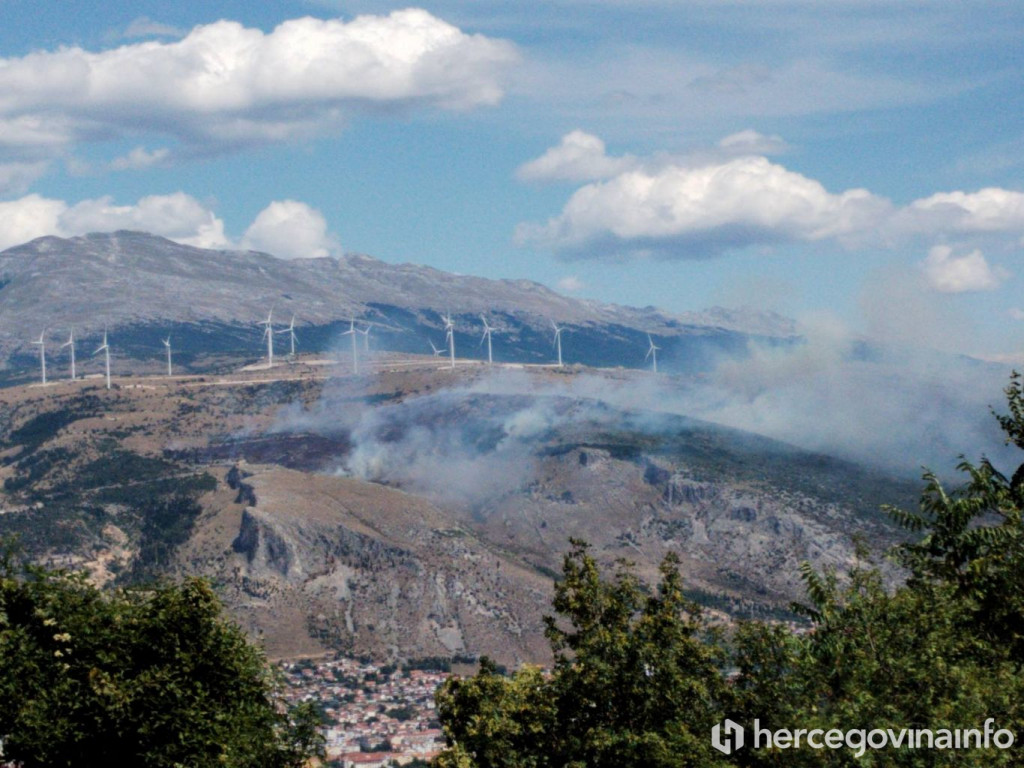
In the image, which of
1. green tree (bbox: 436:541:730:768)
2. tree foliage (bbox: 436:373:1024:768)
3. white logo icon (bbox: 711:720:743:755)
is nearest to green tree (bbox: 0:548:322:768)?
green tree (bbox: 436:541:730:768)

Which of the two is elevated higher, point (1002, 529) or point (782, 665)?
point (1002, 529)

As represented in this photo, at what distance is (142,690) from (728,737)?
17687 millimetres

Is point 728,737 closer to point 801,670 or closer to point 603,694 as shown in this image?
point 801,670

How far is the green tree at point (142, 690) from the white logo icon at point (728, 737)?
1289 centimetres

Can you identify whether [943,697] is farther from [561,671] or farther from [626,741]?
[561,671]

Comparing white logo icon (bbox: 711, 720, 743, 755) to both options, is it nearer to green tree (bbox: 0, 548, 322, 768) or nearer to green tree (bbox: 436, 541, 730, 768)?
green tree (bbox: 436, 541, 730, 768)

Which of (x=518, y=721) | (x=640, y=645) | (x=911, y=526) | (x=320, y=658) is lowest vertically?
(x=320, y=658)

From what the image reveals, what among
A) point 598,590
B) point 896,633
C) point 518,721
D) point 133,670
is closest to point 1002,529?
point 896,633

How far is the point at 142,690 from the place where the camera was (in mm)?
37000

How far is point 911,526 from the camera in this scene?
44.1m

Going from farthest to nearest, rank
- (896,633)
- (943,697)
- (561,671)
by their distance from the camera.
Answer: (561,671) → (896,633) → (943,697)

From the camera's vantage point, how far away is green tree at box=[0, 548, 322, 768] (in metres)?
36.8

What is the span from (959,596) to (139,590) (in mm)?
28182

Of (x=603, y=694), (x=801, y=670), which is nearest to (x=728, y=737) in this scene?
(x=801, y=670)
